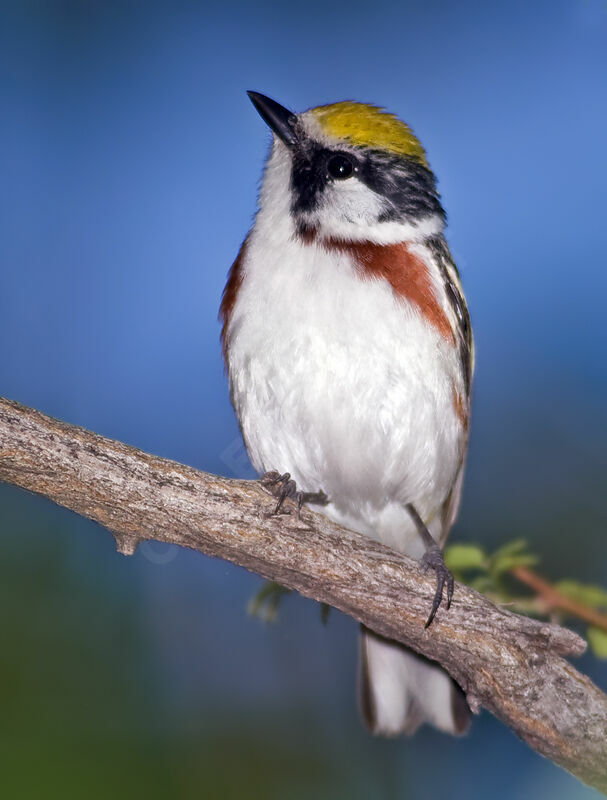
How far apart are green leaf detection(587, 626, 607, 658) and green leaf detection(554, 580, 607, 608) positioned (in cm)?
5

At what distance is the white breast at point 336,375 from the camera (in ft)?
5.27

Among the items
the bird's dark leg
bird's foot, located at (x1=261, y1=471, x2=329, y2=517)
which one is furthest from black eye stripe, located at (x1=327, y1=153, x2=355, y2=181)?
the bird's dark leg

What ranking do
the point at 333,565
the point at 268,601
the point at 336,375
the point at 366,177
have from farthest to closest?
the point at 268,601 → the point at 366,177 → the point at 336,375 → the point at 333,565

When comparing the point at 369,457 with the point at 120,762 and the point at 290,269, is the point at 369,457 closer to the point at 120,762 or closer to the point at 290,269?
the point at 290,269

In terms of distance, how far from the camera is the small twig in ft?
4.92

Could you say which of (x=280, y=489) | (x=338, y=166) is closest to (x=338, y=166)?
(x=338, y=166)

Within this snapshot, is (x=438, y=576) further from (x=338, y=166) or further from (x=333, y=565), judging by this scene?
(x=338, y=166)

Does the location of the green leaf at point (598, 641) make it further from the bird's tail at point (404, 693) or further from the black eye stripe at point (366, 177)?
the black eye stripe at point (366, 177)

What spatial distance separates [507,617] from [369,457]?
44 cm

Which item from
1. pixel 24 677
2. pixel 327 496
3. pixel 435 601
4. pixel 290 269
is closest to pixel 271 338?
pixel 290 269

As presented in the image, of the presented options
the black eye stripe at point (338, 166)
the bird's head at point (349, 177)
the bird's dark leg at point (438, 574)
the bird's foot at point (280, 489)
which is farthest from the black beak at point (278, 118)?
the bird's dark leg at point (438, 574)

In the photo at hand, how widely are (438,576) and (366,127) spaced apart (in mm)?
962

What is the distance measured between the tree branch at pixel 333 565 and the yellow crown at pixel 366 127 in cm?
79

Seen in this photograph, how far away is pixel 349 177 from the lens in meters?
1.71
